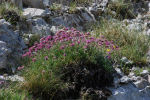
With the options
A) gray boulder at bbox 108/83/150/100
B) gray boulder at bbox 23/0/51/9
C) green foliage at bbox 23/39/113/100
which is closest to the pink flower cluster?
green foliage at bbox 23/39/113/100

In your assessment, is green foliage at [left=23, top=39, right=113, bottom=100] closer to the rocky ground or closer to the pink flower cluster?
the pink flower cluster

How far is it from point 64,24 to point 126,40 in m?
1.79

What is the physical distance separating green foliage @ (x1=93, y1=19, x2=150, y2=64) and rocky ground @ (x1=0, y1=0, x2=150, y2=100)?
242mm

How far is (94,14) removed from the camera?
8898 millimetres

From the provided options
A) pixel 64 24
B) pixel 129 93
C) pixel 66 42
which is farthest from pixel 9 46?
pixel 129 93

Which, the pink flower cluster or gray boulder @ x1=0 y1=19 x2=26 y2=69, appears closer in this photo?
the pink flower cluster

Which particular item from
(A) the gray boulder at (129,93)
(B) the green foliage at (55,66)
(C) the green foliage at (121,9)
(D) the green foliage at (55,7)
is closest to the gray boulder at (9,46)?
(B) the green foliage at (55,66)

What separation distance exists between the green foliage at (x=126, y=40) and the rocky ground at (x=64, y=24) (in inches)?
9.5

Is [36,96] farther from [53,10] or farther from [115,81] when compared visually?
[53,10]

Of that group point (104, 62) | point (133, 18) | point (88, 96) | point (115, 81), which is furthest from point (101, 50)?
point (133, 18)

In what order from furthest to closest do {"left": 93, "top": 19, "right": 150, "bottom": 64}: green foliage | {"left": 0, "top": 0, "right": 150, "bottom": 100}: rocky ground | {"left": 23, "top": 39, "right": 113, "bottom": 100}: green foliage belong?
{"left": 93, "top": 19, "right": 150, "bottom": 64}: green foliage → {"left": 0, "top": 0, "right": 150, "bottom": 100}: rocky ground → {"left": 23, "top": 39, "right": 113, "bottom": 100}: green foliage

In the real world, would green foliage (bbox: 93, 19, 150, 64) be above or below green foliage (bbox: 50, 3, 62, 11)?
below

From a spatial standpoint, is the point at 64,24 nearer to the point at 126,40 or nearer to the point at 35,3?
the point at 35,3

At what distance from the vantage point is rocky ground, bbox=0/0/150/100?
519 cm
